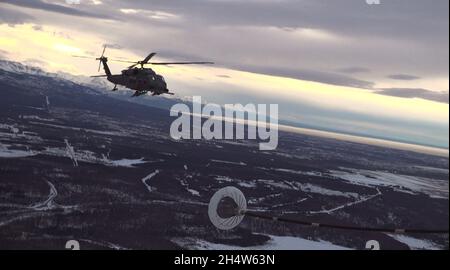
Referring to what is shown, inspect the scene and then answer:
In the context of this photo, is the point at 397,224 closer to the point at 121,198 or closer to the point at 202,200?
the point at 202,200

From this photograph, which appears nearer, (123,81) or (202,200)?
(123,81)
